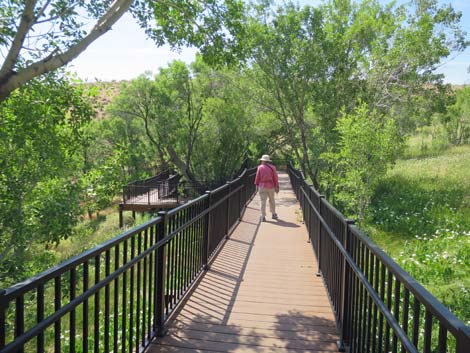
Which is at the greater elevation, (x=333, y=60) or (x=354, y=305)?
(x=333, y=60)

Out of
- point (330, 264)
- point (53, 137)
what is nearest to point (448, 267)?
point (330, 264)

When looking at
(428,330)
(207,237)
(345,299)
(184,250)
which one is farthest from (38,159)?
(428,330)

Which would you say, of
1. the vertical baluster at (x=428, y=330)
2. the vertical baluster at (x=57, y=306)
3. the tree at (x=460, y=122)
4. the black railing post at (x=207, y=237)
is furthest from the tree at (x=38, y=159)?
the tree at (x=460, y=122)

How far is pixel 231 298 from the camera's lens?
16.8ft

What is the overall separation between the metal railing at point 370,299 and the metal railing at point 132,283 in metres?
1.72

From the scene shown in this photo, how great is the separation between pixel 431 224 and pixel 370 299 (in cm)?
1014

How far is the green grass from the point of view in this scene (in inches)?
277

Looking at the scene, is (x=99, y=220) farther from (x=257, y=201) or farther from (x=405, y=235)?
A: (x=405, y=235)

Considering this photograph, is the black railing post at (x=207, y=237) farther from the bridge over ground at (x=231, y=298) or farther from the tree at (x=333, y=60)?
the tree at (x=333, y=60)

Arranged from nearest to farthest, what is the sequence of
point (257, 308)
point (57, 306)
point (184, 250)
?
point (57, 306)
point (257, 308)
point (184, 250)

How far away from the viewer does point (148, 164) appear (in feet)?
120

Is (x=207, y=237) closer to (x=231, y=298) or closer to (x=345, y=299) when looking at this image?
(x=231, y=298)

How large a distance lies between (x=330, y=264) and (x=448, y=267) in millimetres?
3801

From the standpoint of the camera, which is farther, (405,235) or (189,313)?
(405,235)
